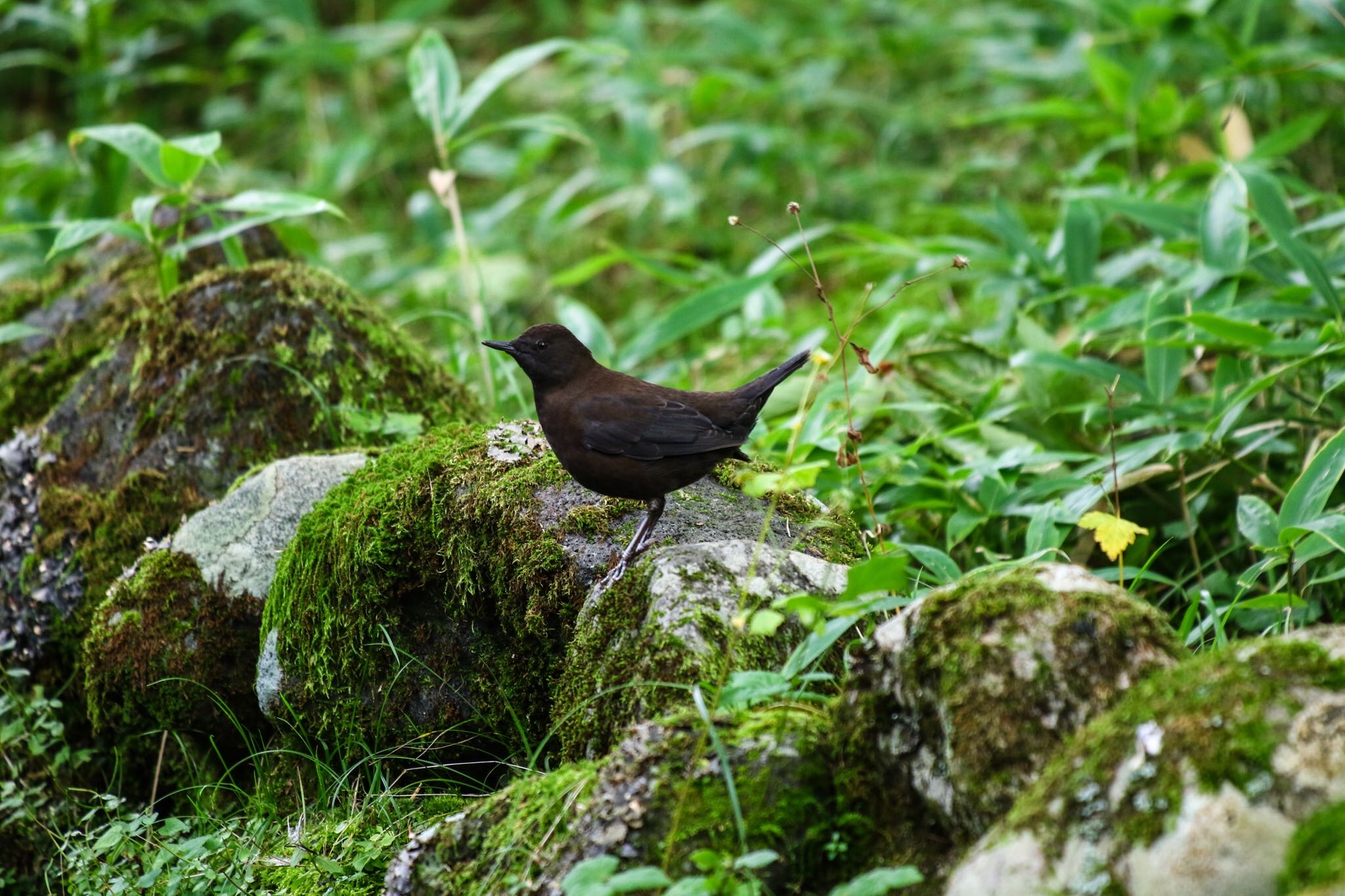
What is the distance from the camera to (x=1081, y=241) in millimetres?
5199

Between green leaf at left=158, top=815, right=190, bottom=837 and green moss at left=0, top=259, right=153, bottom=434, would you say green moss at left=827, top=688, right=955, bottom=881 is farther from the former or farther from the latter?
green moss at left=0, top=259, right=153, bottom=434

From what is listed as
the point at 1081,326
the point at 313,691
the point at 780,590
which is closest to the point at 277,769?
the point at 313,691

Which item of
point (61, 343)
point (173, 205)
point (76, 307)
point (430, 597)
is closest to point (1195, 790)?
point (430, 597)

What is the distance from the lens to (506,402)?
521 centimetres

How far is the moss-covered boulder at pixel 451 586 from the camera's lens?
10.9 feet

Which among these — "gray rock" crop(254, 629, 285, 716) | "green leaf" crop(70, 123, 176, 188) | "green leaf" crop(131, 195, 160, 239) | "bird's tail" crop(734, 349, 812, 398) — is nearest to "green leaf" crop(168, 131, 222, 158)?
"green leaf" crop(70, 123, 176, 188)

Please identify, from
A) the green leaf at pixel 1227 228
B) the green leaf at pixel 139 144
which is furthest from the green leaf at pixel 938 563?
the green leaf at pixel 139 144

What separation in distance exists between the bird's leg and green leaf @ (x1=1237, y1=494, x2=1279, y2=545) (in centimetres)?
161

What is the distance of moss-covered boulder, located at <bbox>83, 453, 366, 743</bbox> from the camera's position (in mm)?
3766

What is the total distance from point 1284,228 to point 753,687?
3296 mm

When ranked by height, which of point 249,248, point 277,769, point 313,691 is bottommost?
point 277,769

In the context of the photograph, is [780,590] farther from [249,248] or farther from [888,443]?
[249,248]

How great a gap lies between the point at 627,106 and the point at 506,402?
10.4ft

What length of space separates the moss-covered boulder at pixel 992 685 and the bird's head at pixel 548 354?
5.64ft
